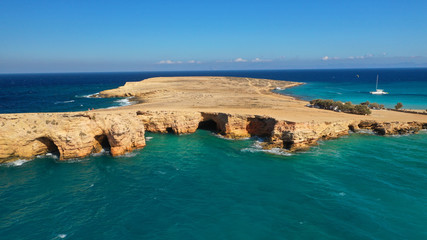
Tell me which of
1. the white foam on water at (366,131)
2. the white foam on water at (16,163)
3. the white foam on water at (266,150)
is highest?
the white foam on water at (366,131)

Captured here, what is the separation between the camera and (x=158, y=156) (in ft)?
91.6

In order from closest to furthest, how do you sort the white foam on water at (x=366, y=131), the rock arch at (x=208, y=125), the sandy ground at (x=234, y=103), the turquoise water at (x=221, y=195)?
the turquoise water at (x=221, y=195)
the white foam on water at (x=366, y=131)
the sandy ground at (x=234, y=103)
the rock arch at (x=208, y=125)

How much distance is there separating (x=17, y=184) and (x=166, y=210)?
48.0 feet

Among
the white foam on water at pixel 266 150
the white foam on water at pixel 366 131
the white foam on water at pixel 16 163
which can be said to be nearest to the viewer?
the white foam on water at pixel 16 163

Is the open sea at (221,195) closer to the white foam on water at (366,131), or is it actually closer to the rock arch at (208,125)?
the white foam on water at (366,131)

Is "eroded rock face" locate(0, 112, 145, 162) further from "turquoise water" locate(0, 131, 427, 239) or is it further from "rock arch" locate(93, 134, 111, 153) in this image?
"turquoise water" locate(0, 131, 427, 239)

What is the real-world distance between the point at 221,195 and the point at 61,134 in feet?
63.7

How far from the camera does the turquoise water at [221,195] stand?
15.8 metres

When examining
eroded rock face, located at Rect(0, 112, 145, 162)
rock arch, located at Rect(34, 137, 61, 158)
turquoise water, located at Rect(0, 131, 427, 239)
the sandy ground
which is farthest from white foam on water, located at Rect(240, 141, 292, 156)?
rock arch, located at Rect(34, 137, 61, 158)

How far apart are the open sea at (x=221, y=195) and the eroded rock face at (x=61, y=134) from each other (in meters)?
1.45

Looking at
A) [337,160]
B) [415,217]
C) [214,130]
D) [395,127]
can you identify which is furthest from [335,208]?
[395,127]

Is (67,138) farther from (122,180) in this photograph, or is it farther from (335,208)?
(335,208)

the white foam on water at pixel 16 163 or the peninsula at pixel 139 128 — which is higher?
the peninsula at pixel 139 128

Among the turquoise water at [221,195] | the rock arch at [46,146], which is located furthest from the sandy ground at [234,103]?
the rock arch at [46,146]
